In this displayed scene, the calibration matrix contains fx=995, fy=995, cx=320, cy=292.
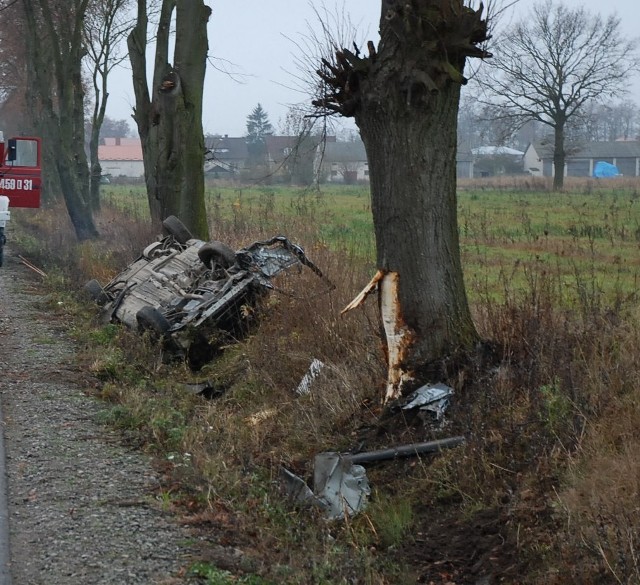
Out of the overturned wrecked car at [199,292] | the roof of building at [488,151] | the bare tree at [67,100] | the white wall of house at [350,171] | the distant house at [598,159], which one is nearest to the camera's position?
the overturned wrecked car at [199,292]

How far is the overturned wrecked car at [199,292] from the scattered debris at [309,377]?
248 cm

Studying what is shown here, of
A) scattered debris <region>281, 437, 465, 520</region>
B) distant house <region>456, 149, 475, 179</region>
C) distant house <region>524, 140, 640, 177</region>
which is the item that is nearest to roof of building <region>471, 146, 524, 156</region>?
distant house <region>456, 149, 475, 179</region>

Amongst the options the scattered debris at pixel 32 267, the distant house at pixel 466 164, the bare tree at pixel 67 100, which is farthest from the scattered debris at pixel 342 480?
the distant house at pixel 466 164

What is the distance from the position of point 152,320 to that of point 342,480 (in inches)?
208

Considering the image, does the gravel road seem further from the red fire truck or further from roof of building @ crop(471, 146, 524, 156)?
roof of building @ crop(471, 146, 524, 156)

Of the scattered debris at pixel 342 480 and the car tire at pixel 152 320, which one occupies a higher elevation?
the car tire at pixel 152 320

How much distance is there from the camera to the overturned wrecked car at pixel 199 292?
11.7 meters

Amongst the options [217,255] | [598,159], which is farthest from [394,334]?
[598,159]

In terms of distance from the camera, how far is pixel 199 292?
40.8 feet

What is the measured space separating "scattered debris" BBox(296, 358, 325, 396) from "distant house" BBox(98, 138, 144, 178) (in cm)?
10284

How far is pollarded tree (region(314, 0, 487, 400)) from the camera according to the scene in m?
7.66

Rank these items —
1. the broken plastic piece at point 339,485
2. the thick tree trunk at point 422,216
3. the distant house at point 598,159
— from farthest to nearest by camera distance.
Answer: the distant house at point 598,159 → the thick tree trunk at point 422,216 → the broken plastic piece at point 339,485

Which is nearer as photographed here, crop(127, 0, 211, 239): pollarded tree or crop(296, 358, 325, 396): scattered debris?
crop(296, 358, 325, 396): scattered debris

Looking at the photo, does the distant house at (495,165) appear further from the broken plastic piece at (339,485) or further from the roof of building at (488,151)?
the broken plastic piece at (339,485)
